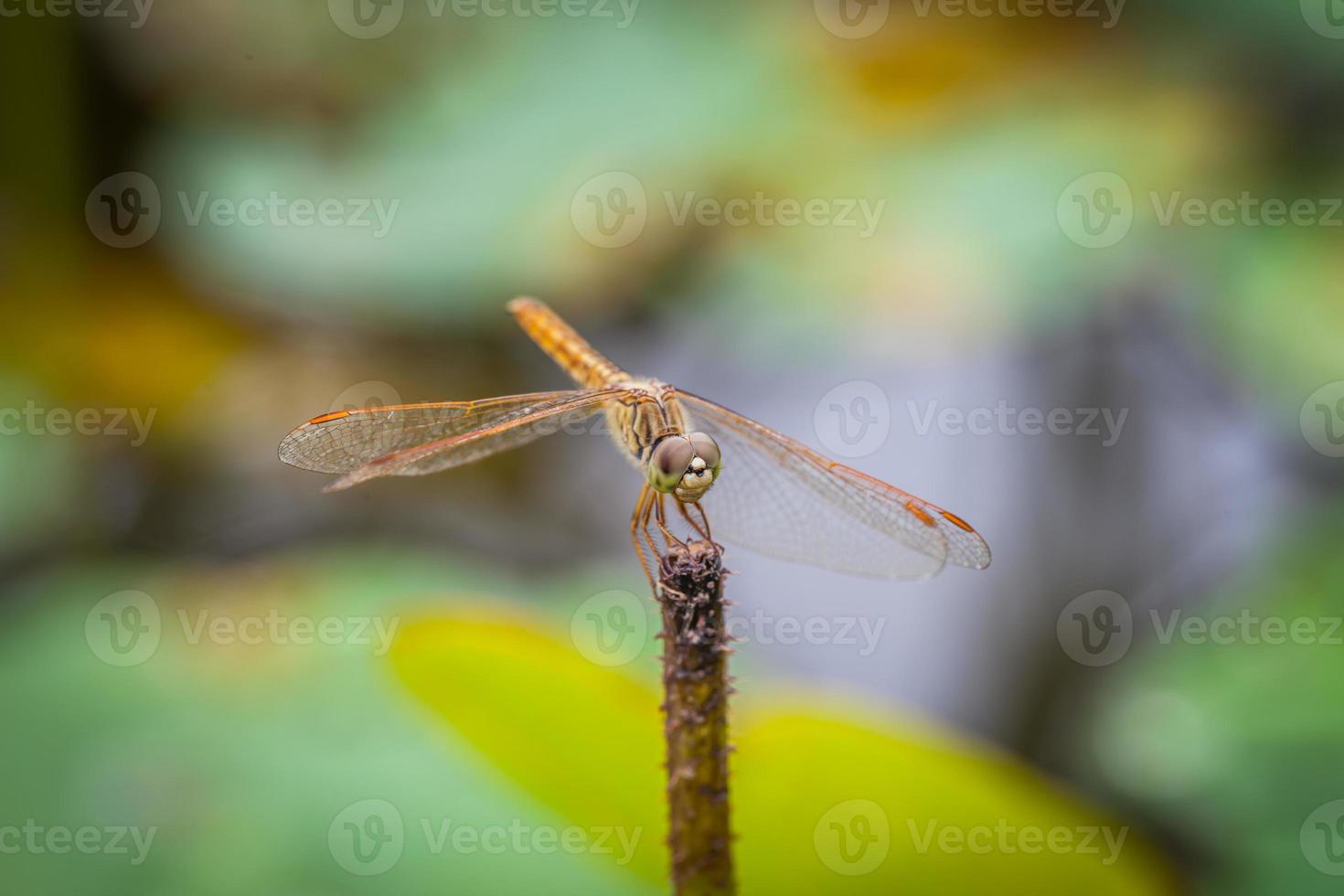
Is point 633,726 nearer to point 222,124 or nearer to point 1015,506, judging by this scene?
point 1015,506

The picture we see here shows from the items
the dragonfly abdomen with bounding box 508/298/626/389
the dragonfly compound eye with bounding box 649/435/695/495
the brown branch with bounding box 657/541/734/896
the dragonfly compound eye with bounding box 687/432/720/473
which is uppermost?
the dragonfly abdomen with bounding box 508/298/626/389

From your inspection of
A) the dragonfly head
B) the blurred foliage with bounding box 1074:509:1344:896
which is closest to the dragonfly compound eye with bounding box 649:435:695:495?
the dragonfly head

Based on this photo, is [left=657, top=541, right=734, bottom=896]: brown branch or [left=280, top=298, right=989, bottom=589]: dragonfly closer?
[left=657, top=541, right=734, bottom=896]: brown branch

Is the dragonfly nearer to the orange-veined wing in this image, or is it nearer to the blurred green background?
the orange-veined wing

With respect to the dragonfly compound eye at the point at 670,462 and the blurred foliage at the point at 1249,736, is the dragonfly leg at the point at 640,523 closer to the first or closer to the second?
the dragonfly compound eye at the point at 670,462

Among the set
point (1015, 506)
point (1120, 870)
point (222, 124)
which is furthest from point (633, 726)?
point (222, 124)
